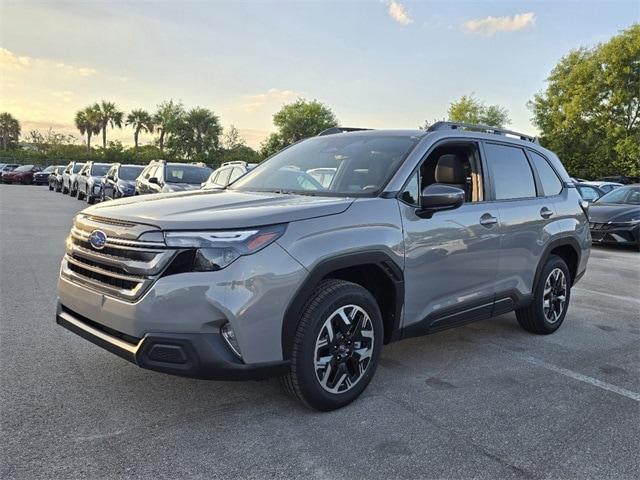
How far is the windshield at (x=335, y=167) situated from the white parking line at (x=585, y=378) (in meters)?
2.07

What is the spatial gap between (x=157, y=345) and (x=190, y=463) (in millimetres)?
612

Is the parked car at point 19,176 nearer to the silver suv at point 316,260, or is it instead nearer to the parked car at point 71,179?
the parked car at point 71,179

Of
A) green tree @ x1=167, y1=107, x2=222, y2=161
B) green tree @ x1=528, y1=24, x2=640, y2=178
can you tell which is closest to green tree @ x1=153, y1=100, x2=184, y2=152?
green tree @ x1=167, y1=107, x2=222, y2=161

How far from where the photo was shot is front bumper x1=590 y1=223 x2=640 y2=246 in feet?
38.7

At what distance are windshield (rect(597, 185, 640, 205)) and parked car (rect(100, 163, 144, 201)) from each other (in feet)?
43.9

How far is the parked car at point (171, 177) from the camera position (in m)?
13.5

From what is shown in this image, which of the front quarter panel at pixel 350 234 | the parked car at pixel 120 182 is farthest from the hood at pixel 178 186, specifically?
the front quarter panel at pixel 350 234

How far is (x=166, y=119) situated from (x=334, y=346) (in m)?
69.4

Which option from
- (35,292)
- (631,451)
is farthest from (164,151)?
(631,451)

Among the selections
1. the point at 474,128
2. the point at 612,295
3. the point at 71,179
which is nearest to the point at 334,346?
the point at 474,128

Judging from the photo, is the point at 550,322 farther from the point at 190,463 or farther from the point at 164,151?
the point at 164,151

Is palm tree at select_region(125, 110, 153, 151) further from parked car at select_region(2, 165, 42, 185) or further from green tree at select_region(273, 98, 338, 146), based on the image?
parked car at select_region(2, 165, 42, 185)

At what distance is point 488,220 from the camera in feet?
14.1

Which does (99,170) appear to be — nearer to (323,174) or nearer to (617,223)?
(617,223)
